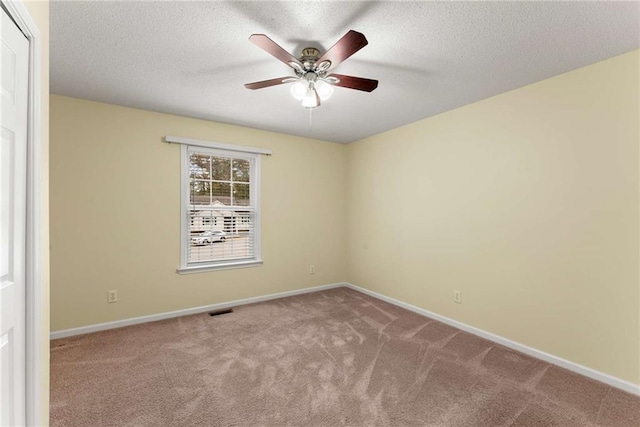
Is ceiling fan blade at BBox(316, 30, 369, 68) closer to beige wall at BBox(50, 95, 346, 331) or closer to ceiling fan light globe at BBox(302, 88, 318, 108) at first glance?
ceiling fan light globe at BBox(302, 88, 318, 108)

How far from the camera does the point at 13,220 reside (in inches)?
44.5

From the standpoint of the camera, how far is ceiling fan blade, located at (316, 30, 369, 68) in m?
1.48

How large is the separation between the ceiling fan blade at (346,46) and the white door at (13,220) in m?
1.38

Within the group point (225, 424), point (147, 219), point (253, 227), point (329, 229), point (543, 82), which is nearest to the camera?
point (225, 424)

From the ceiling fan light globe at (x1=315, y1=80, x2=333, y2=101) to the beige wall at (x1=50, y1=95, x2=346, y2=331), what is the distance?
199 cm

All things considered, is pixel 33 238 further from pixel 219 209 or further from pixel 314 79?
pixel 219 209

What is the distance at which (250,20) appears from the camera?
5.77 ft

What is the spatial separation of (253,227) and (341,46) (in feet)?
9.53

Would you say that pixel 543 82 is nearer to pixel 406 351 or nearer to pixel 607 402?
pixel 607 402

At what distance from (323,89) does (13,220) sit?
1.85 metres

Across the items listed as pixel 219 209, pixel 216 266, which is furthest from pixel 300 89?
pixel 216 266

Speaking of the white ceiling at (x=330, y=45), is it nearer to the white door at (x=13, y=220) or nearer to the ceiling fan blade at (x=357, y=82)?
the ceiling fan blade at (x=357, y=82)

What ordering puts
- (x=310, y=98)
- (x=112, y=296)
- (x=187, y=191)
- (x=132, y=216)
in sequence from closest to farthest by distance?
(x=310, y=98) → (x=112, y=296) → (x=132, y=216) → (x=187, y=191)

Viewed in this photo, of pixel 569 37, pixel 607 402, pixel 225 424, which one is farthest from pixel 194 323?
pixel 569 37
